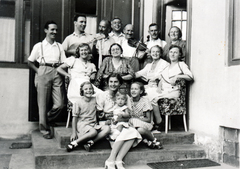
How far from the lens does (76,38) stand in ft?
16.0

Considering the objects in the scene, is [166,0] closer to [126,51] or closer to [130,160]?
[126,51]

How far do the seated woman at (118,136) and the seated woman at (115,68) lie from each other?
54cm

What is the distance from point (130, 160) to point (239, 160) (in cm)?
139

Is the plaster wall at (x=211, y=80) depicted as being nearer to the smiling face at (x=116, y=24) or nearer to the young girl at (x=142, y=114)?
the young girl at (x=142, y=114)

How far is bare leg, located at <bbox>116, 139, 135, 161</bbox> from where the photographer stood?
3461 mm

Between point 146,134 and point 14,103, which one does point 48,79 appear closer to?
point 14,103

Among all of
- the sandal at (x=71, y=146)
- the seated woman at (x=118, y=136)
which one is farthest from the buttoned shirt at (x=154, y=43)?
the sandal at (x=71, y=146)

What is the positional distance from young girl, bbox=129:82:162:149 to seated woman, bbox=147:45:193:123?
0.34m

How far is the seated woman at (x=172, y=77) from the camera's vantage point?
4.29m

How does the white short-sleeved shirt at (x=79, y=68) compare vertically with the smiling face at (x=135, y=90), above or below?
above

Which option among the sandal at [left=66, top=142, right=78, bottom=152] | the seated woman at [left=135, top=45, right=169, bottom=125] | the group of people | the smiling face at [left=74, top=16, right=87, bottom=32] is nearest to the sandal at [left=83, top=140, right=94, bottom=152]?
the group of people

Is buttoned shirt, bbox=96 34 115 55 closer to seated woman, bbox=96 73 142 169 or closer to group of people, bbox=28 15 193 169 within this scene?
group of people, bbox=28 15 193 169

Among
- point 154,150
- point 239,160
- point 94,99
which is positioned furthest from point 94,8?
point 239,160

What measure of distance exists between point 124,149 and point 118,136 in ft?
0.59
